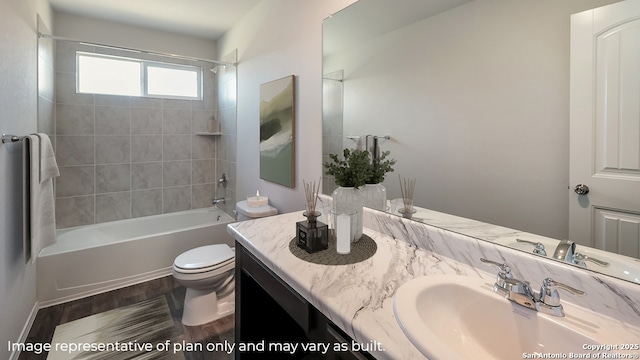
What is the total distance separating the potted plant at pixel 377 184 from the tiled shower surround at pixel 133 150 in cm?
217

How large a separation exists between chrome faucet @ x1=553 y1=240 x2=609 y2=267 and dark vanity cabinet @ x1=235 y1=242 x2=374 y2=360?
0.75m

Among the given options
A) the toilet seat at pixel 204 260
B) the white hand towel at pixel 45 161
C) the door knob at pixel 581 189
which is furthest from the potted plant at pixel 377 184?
the white hand towel at pixel 45 161

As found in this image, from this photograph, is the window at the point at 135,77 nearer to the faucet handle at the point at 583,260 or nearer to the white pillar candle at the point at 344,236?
the white pillar candle at the point at 344,236

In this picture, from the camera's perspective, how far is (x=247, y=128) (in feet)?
9.27

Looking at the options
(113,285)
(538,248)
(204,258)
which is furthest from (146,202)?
(538,248)

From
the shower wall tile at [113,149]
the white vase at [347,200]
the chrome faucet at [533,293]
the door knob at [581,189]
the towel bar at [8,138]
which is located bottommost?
the chrome faucet at [533,293]

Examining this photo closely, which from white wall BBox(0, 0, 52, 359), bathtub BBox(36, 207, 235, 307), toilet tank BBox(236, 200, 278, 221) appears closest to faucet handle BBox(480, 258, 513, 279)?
toilet tank BBox(236, 200, 278, 221)

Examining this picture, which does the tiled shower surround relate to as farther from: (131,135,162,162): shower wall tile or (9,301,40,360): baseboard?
(9,301,40,360): baseboard

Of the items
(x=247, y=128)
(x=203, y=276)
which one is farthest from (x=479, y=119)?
(x=247, y=128)

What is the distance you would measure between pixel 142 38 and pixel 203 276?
8.96ft

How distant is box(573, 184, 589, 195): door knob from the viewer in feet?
2.67

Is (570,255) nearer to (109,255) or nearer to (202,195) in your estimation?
(109,255)

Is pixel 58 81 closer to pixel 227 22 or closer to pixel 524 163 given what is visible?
pixel 227 22

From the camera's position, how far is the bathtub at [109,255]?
2242mm
